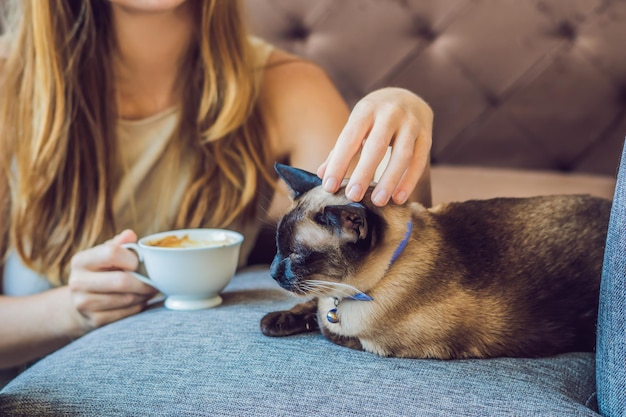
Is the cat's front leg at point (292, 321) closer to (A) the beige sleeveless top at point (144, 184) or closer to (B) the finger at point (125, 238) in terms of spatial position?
(B) the finger at point (125, 238)

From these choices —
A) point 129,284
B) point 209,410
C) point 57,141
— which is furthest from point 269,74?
point 209,410

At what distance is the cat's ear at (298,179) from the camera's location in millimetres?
750

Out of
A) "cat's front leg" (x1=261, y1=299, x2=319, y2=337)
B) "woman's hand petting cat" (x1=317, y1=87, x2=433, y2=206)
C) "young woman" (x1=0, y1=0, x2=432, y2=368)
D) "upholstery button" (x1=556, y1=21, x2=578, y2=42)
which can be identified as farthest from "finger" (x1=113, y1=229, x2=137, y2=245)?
"upholstery button" (x1=556, y1=21, x2=578, y2=42)

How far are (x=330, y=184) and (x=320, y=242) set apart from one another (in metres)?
0.06

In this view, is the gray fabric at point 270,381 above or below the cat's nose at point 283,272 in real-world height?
below

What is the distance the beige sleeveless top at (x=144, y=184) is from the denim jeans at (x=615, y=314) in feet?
2.26

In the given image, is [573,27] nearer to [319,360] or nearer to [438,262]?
[438,262]

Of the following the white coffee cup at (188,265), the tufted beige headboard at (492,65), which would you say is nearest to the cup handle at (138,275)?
the white coffee cup at (188,265)

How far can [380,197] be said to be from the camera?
2.22ft

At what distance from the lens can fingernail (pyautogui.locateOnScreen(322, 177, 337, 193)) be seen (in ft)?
2.26

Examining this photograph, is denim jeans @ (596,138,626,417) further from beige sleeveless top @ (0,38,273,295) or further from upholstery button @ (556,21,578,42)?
upholstery button @ (556,21,578,42)

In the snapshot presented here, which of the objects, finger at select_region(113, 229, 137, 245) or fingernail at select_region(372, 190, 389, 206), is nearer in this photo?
fingernail at select_region(372, 190, 389, 206)

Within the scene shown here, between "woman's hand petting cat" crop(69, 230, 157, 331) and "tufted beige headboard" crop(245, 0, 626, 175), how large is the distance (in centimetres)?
76

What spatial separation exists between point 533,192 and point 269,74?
1.88 ft
